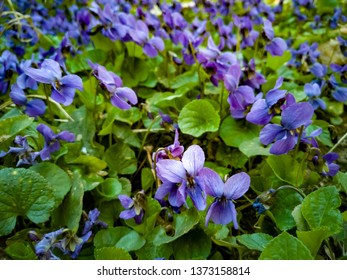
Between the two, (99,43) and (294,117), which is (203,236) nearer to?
(294,117)

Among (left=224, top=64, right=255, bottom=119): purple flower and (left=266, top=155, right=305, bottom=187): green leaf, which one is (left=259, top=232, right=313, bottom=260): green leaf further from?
(left=224, top=64, right=255, bottom=119): purple flower

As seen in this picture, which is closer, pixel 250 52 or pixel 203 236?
Result: pixel 203 236

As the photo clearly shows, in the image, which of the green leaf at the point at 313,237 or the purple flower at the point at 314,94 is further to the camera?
the purple flower at the point at 314,94

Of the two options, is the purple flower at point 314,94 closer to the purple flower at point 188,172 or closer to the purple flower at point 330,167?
the purple flower at point 330,167

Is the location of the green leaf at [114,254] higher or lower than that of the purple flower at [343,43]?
higher

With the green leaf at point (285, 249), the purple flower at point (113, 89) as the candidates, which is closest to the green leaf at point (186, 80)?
the purple flower at point (113, 89)

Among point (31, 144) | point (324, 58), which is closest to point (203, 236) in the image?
point (31, 144)
